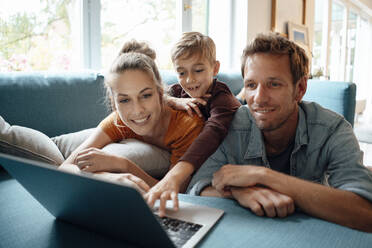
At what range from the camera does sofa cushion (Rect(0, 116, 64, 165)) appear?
1177 millimetres

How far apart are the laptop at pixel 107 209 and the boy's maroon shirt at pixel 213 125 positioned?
0.37m

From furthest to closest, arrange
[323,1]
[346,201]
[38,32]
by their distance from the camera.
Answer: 1. [323,1]
2. [38,32]
3. [346,201]

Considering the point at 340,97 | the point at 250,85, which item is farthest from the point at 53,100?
the point at 340,97

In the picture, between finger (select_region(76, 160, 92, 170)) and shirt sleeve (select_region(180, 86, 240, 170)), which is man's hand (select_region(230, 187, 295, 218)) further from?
finger (select_region(76, 160, 92, 170))

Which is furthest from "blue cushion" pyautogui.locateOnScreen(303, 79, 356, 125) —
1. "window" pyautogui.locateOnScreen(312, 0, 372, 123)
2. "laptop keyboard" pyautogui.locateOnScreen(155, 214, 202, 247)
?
"window" pyautogui.locateOnScreen(312, 0, 372, 123)

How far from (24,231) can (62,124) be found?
111cm

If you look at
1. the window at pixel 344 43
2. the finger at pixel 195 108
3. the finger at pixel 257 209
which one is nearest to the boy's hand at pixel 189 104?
the finger at pixel 195 108

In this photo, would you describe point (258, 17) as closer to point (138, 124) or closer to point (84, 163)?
point (138, 124)

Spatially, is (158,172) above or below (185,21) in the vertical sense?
below

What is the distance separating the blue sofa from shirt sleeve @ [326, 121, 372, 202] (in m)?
1.29

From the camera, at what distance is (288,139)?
3.81 ft

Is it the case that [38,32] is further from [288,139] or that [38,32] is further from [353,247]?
[353,247]

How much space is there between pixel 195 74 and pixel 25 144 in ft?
2.74

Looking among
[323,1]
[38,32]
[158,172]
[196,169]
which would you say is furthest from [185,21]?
[323,1]
